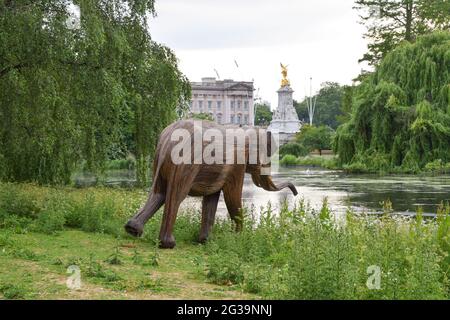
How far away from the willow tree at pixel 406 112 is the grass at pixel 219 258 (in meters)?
24.2

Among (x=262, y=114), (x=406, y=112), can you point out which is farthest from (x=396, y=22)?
(x=262, y=114)

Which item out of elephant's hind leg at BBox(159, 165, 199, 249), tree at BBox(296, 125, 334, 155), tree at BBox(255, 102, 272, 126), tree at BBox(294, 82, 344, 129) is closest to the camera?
elephant's hind leg at BBox(159, 165, 199, 249)

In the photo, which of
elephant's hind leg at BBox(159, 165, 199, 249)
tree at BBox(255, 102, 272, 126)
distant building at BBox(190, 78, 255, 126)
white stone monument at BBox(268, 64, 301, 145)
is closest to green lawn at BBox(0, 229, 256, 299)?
elephant's hind leg at BBox(159, 165, 199, 249)

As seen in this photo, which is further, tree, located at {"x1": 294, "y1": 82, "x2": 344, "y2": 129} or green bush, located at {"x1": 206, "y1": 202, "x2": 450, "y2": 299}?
tree, located at {"x1": 294, "y1": 82, "x2": 344, "y2": 129}

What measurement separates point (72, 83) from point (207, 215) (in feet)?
13.0

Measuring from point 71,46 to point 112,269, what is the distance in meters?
5.61

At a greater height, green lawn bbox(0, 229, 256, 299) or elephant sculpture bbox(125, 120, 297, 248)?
elephant sculpture bbox(125, 120, 297, 248)

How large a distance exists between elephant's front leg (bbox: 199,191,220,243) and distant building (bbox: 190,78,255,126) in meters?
91.7

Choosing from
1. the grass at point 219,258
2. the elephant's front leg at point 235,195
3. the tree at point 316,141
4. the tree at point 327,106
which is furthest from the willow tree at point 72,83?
the tree at point 327,106

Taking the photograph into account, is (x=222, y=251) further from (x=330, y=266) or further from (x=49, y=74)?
(x=49, y=74)

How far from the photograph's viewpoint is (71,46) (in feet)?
36.7

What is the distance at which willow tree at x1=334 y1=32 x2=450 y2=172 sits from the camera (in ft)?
106

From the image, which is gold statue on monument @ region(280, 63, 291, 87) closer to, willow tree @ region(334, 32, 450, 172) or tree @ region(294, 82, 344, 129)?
tree @ region(294, 82, 344, 129)
